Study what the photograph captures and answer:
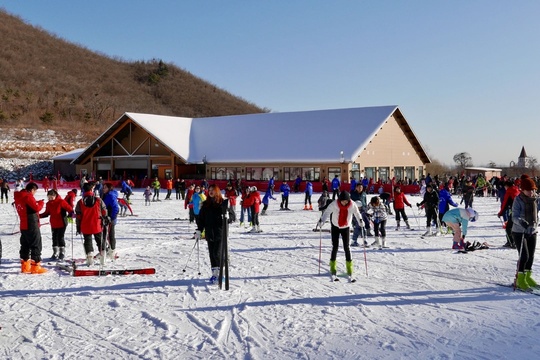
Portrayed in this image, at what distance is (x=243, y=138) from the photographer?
1623 inches

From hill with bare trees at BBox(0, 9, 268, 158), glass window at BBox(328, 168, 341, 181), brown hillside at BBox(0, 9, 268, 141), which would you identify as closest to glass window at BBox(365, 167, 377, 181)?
glass window at BBox(328, 168, 341, 181)

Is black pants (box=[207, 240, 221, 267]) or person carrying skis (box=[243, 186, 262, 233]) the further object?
person carrying skis (box=[243, 186, 262, 233])

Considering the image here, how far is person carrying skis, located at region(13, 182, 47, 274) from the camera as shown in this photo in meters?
8.53

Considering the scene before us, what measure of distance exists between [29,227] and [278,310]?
4.62 m

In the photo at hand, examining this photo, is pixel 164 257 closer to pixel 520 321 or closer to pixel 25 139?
pixel 520 321

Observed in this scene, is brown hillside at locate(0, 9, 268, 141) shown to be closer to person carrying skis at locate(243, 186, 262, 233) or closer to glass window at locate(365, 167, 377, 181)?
glass window at locate(365, 167, 377, 181)

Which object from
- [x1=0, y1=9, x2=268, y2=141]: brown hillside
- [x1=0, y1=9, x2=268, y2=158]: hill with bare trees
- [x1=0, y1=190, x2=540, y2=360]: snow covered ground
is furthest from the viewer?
[x1=0, y1=9, x2=268, y2=141]: brown hillside

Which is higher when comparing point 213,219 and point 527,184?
point 527,184

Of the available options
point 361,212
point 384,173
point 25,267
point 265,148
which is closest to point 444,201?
point 361,212

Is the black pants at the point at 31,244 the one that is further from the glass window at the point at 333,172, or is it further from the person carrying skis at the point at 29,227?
the glass window at the point at 333,172

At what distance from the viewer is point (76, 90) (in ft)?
310

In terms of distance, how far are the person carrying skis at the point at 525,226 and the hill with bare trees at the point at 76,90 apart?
2110 inches

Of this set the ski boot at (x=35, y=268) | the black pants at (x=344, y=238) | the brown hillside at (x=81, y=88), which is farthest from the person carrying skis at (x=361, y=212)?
the brown hillside at (x=81, y=88)

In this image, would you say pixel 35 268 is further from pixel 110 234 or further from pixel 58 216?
pixel 110 234
